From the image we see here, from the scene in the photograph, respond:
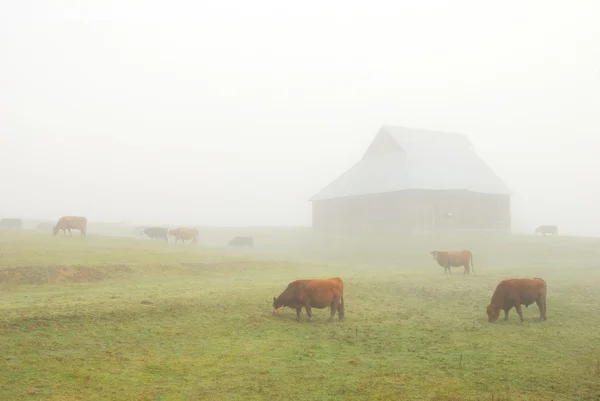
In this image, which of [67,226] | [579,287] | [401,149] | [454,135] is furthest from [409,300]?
[454,135]

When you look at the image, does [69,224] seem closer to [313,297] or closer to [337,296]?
[313,297]

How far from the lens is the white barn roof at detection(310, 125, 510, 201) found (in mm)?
49219

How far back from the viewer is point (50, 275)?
19.6 m

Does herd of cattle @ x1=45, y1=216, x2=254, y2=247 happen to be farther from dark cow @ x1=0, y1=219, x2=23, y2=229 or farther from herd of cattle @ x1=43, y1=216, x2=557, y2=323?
herd of cattle @ x1=43, y1=216, x2=557, y2=323

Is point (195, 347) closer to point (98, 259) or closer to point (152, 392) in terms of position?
point (152, 392)

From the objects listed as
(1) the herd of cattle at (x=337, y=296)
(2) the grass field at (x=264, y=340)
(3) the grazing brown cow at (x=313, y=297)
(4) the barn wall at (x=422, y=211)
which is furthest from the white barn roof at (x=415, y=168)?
(3) the grazing brown cow at (x=313, y=297)

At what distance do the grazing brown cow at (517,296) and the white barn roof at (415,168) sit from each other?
3278cm

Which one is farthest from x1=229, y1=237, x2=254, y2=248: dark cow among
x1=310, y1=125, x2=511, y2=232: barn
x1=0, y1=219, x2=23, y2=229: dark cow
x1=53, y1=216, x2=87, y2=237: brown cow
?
x1=0, y1=219, x2=23, y2=229: dark cow

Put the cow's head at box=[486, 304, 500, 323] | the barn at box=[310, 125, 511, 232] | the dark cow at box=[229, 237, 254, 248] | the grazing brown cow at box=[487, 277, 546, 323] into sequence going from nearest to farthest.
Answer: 1. the grazing brown cow at box=[487, 277, 546, 323]
2. the cow's head at box=[486, 304, 500, 323]
3. the dark cow at box=[229, 237, 254, 248]
4. the barn at box=[310, 125, 511, 232]

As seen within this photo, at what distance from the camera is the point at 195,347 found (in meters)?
11.0

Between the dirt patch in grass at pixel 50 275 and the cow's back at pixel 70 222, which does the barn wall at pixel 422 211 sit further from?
the dirt patch in grass at pixel 50 275

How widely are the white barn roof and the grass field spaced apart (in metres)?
26.9

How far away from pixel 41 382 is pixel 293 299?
7036mm

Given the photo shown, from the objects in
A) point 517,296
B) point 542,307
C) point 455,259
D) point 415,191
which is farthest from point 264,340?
point 415,191
